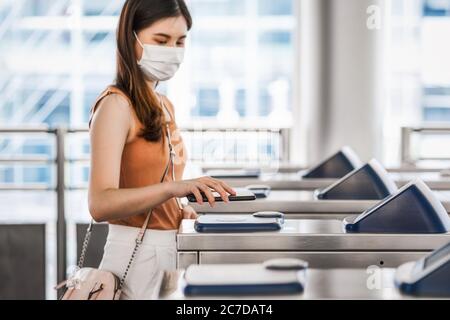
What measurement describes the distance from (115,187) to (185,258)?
0.89ft

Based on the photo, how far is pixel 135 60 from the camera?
2701 millimetres

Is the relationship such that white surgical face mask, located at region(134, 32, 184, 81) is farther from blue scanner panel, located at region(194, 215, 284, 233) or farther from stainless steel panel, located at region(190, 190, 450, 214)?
stainless steel panel, located at region(190, 190, 450, 214)

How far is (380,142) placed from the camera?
6.26 meters

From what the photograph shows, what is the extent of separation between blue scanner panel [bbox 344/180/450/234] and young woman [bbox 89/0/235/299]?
16.1 inches

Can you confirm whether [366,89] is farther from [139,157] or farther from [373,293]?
[373,293]

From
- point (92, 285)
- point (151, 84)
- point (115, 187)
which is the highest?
point (151, 84)

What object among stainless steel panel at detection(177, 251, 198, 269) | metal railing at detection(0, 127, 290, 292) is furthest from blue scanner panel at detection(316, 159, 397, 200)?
metal railing at detection(0, 127, 290, 292)

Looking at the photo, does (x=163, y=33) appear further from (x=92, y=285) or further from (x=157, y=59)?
(x=92, y=285)

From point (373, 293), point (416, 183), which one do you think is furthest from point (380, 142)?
point (373, 293)

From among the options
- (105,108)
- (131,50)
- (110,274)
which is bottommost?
(110,274)

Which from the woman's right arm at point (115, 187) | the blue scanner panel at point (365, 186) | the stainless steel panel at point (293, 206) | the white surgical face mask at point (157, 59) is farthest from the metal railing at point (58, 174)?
the woman's right arm at point (115, 187)

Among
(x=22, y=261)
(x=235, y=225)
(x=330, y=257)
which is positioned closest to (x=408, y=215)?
(x=330, y=257)

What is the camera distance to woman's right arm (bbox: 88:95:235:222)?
8.04 feet

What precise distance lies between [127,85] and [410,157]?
13.3 feet
